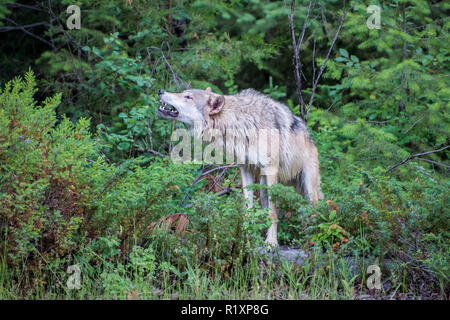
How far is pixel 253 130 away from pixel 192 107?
86 cm

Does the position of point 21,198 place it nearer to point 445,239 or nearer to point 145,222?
point 145,222

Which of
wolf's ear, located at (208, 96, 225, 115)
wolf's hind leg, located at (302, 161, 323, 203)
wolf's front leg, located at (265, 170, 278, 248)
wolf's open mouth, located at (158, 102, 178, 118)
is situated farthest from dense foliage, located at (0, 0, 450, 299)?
wolf's ear, located at (208, 96, 225, 115)

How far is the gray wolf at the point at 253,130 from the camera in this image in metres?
6.22

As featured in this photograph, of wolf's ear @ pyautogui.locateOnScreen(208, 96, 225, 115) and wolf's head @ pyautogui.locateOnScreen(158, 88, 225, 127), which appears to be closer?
wolf's head @ pyautogui.locateOnScreen(158, 88, 225, 127)

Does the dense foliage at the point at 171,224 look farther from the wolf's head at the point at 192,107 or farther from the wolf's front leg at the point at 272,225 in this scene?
the wolf's head at the point at 192,107

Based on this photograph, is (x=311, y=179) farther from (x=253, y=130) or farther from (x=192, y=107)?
(x=192, y=107)

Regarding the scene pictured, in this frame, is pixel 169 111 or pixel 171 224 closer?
pixel 171 224

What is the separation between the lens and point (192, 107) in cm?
629

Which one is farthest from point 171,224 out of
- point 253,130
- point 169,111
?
Result: point 253,130

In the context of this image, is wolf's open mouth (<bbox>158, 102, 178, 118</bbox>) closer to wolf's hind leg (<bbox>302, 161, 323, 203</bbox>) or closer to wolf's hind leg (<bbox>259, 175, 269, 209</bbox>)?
wolf's hind leg (<bbox>259, 175, 269, 209</bbox>)

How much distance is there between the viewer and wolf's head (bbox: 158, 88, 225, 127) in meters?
6.21

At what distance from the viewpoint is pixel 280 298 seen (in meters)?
4.51

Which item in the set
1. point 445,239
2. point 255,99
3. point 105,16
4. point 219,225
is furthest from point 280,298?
point 105,16

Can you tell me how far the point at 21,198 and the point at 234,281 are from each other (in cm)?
211
